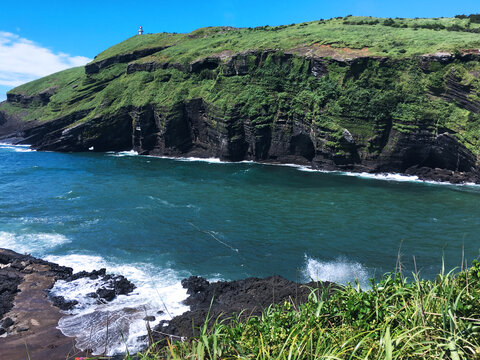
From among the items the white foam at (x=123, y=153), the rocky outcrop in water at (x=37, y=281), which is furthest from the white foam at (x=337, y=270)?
the white foam at (x=123, y=153)

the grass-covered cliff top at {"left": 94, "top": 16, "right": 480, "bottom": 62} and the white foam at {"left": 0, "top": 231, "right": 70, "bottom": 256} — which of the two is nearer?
the white foam at {"left": 0, "top": 231, "right": 70, "bottom": 256}

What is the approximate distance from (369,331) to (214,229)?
2269cm

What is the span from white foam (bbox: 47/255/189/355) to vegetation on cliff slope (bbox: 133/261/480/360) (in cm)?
677

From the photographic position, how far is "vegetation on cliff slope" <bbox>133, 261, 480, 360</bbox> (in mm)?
4859

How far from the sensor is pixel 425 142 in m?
48.8

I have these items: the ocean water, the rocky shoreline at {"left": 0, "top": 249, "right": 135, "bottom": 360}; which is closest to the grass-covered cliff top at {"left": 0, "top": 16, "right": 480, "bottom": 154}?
the ocean water

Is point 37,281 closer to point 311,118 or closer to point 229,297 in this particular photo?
point 229,297

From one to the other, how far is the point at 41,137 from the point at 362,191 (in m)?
84.7

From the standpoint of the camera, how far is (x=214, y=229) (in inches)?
1092

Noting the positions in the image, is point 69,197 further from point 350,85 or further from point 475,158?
point 475,158

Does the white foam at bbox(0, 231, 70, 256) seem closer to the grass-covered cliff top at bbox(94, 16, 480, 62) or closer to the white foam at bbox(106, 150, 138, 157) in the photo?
the white foam at bbox(106, 150, 138, 157)

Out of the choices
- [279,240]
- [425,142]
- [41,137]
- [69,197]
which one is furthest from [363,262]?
[41,137]

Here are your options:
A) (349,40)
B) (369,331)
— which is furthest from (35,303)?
(349,40)

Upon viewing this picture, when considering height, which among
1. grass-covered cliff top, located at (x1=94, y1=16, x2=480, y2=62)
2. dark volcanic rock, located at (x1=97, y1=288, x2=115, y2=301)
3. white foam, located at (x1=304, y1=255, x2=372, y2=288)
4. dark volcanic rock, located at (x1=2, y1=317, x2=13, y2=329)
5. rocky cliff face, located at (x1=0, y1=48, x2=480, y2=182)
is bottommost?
dark volcanic rock, located at (x1=2, y1=317, x2=13, y2=329)
